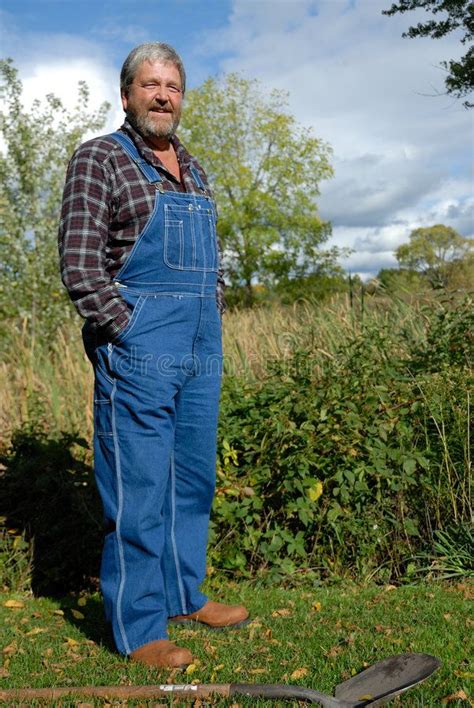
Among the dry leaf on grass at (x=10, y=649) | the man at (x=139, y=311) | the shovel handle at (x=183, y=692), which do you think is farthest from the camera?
the dry leaf on grass at (x=10, y=649)

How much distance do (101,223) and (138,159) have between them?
35 centimetres

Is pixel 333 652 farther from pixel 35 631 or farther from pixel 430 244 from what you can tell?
pixel 430 244

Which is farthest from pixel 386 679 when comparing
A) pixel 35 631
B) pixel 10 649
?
pixel 35 631

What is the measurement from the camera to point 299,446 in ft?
15.6

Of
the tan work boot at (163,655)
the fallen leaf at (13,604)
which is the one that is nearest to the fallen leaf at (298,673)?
the tan work boot at (163,655)

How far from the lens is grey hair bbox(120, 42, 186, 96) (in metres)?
3.44

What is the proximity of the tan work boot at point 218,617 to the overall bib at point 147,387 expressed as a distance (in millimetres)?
433

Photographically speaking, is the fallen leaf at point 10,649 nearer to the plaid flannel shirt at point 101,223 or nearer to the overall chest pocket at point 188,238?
the plaid flannel shirt at point 101,223

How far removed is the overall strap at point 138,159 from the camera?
11.2ft

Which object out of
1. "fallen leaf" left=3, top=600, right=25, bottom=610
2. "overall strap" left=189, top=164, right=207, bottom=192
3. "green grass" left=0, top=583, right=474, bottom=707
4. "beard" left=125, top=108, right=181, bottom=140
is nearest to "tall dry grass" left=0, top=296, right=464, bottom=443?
"fallen leaf" left=3, top=600, right=25, bottom=610

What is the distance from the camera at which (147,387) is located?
3291 mm

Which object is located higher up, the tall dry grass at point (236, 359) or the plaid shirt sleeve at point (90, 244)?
the plaid shirt sleeve at point (90, 244)

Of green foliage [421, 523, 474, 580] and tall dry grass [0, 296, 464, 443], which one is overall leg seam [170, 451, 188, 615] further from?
tall dry grass [0, 296, 464, 443]

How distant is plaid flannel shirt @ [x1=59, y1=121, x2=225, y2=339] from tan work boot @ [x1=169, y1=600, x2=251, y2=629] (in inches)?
58.2
